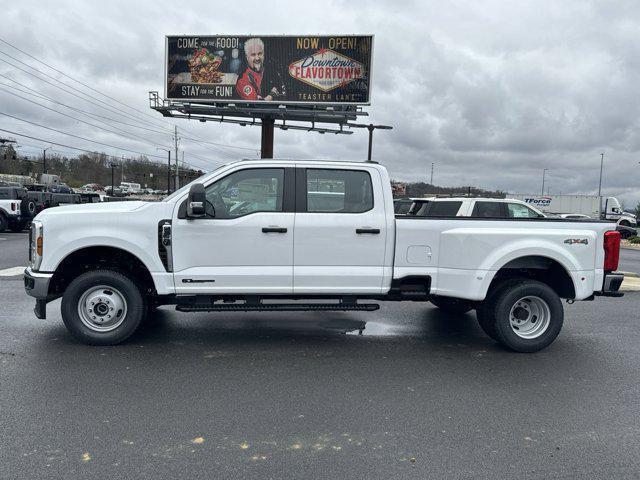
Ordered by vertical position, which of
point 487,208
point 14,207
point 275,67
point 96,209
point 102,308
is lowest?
point 102,308

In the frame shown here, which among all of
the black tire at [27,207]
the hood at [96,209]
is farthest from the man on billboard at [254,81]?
the hood at [96,209]

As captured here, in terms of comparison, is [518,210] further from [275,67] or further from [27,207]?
[275,67]

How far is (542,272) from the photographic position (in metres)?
6.27

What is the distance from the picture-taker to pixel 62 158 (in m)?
126

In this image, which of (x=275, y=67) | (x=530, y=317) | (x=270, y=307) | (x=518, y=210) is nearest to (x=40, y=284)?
(x=270, y=307)

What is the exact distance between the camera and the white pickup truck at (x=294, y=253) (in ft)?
17.9

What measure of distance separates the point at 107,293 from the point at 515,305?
4554mm

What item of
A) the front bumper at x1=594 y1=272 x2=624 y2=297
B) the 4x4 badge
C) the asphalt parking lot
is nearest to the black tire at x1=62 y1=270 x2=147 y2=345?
the asphalt parking lot

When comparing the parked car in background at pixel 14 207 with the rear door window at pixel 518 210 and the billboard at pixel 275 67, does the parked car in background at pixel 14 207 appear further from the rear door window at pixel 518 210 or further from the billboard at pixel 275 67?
the rear door window at pixel 518 210

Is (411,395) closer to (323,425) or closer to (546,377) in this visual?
(323,425)

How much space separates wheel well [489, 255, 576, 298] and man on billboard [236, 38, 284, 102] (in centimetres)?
3008

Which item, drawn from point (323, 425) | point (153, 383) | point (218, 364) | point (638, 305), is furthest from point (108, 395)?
point (638, 305)

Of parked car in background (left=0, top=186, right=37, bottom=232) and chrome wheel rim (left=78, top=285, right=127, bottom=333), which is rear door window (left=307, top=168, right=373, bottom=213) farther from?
parked car in background (left=0, top=186, right=37, bottom=232)

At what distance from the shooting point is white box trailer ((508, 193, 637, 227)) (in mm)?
45759
